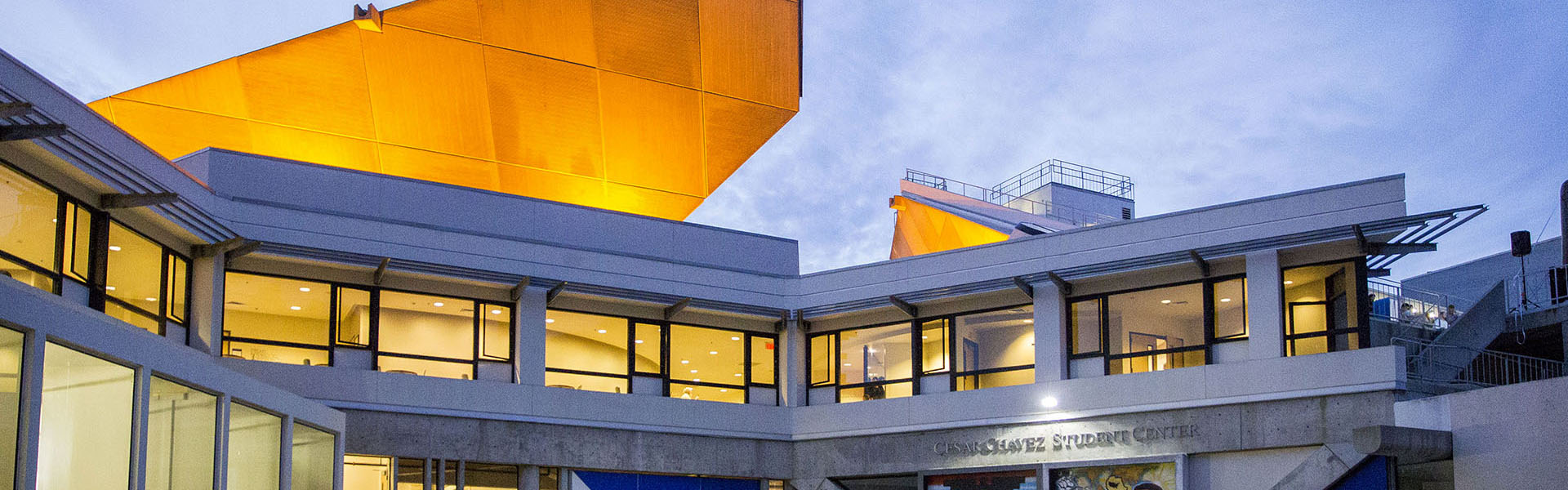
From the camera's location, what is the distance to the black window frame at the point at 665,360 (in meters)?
28.0

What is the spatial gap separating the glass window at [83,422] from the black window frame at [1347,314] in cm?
1871

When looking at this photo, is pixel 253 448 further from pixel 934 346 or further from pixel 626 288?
pixel 934 346

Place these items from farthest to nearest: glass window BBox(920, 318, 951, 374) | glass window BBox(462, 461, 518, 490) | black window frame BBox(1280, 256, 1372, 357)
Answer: glass window BBox(920, 318, 951, 374), glass window BBox(462, 461, 518, 490), black window frame BBox(1280, 256, 1372, 357)

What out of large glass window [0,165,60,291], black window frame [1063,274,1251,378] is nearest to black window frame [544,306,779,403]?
black window frame [1063,274,1251,378]

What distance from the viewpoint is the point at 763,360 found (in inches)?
1187

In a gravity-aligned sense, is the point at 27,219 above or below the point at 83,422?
above

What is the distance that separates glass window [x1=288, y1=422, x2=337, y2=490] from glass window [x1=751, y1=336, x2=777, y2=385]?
39.5 ft

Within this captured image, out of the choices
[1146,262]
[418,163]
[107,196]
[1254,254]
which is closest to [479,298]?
[418,163]

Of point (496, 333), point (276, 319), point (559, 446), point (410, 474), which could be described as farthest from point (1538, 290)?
point (276, 319)

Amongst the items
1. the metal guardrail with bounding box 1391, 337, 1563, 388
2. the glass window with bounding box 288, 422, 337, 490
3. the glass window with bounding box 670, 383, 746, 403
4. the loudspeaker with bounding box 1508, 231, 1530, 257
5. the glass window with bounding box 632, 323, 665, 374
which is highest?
the loudspeaker with bounding box 1508, 231, 1530, 257

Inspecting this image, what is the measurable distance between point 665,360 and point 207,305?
9.53 m

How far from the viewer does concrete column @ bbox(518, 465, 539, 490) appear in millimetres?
26109

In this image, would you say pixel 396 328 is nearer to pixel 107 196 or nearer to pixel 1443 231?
pixel 107 196

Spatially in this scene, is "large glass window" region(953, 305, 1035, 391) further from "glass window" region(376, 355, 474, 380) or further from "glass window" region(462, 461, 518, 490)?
"glass window" region(376, 355, 474, 380)
